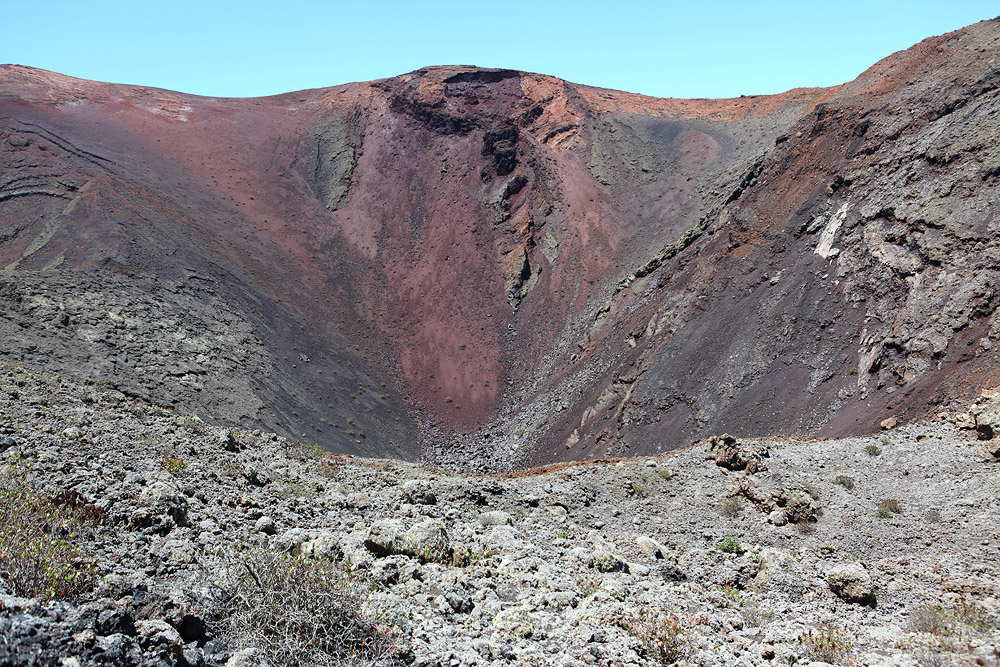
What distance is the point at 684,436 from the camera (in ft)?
69.2

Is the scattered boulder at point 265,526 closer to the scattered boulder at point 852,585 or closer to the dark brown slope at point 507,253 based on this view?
the scattered boulder at point 852,585

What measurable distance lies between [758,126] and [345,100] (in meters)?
34.7

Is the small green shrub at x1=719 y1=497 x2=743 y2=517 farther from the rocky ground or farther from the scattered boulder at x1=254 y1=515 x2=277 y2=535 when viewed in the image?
the scattered boulder at x1=254 y1=515 x2=277 y2=535

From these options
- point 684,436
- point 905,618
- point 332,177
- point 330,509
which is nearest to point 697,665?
point 905,618

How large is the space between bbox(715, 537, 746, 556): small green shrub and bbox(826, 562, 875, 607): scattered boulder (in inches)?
69.6

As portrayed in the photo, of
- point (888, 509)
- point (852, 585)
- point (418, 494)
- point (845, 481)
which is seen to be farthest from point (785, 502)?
point (418, 494)

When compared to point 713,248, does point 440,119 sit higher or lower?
higher

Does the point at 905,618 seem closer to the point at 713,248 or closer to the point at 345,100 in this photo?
the point at 713,248

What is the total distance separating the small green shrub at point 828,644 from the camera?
5195 mm

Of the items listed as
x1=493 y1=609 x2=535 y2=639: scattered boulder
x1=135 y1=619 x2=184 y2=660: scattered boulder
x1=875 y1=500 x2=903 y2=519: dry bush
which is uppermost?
x1=135 y1=619 x2=184 y2=660: scattered boulder

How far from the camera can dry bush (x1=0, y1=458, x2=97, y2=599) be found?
4.00 metres

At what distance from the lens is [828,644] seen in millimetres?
5379

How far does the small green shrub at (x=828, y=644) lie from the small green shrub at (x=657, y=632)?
1.12m

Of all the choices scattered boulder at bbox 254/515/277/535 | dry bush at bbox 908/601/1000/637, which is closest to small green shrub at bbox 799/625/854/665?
dry bush at bbox 908/601/1000/637
